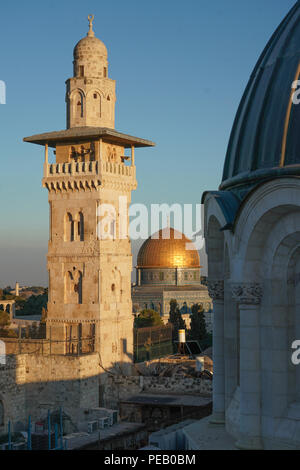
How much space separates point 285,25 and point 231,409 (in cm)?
1016

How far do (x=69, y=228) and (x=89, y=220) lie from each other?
1.94 m

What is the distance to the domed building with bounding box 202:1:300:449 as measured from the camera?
54.3 ft

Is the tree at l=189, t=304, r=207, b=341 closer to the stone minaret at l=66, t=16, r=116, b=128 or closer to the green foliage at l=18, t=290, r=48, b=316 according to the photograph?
the stone minaret at l=66, t=16, r=116, b=128

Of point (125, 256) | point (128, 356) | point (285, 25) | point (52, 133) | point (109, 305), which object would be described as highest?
point (52, 133)

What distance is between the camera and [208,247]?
1989cm

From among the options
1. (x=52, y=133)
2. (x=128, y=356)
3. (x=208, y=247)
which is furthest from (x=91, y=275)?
(x=208, y=247)

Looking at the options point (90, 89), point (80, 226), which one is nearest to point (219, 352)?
point (80, 226)

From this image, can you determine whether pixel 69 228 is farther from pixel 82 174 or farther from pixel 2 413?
pixel 2 413

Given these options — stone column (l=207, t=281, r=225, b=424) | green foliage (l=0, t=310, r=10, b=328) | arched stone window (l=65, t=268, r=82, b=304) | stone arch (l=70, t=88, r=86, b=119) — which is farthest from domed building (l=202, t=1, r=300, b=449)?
green foliage (l=0, t=310, r=10, b=328)

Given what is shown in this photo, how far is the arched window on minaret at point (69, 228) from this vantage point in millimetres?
48469

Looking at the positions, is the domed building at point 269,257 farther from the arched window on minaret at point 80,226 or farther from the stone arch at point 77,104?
the stone arch at point 77,104

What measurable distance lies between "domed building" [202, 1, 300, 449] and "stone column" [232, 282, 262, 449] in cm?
2

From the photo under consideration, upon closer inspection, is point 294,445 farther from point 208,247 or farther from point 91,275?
point 91,275

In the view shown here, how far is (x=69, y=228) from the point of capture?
48656 millimetres
